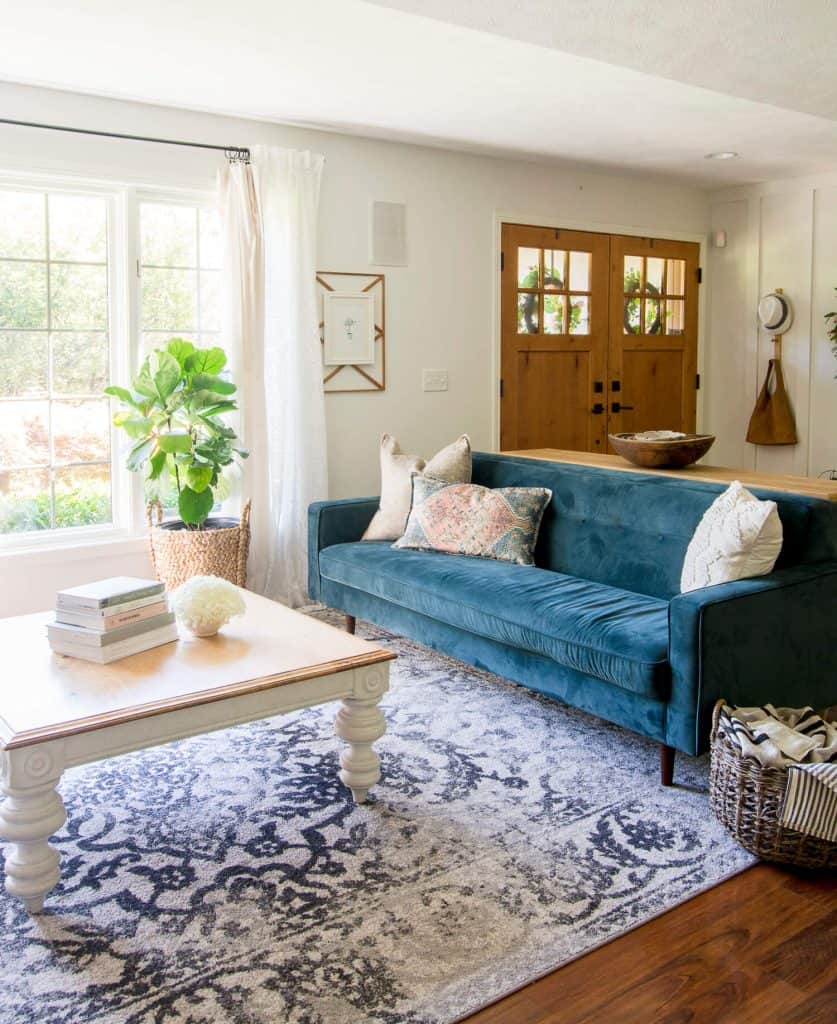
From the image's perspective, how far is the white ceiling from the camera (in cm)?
295

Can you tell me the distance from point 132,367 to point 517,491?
1.97 m

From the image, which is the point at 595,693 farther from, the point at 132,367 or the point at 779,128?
the point at 779,128

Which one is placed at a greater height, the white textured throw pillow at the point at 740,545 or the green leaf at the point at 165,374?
the green leaf at the point at 165,374

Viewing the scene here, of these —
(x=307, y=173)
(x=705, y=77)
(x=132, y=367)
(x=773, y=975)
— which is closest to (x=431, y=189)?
(x=307, y=173)

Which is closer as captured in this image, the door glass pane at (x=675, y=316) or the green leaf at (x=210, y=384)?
the green leaf at (x=210, y=384)

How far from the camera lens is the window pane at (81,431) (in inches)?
Result: 182

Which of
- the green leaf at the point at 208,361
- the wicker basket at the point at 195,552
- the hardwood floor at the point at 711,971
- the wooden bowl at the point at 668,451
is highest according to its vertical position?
the green leaf at the point at 208,361

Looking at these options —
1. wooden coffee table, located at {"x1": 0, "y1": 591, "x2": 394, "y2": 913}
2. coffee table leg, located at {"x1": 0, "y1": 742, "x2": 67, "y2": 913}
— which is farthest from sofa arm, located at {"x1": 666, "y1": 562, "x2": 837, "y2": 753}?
coffee table leg, located at {"x1": 0, "y1": 742, "x2": 67, "y2": 913}

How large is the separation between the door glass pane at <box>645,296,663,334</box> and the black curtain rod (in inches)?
117

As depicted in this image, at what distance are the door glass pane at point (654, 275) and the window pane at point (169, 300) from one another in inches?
123

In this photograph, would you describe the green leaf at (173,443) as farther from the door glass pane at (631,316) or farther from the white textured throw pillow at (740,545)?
the door glass pane at (631,316)

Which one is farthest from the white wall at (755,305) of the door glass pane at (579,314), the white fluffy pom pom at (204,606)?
the white fluffy pom pom at (204,606)

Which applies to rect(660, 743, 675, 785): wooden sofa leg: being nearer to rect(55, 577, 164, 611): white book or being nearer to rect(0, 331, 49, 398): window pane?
rect(55, 577, 164, 611): white book

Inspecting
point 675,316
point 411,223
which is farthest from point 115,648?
point 675,316
